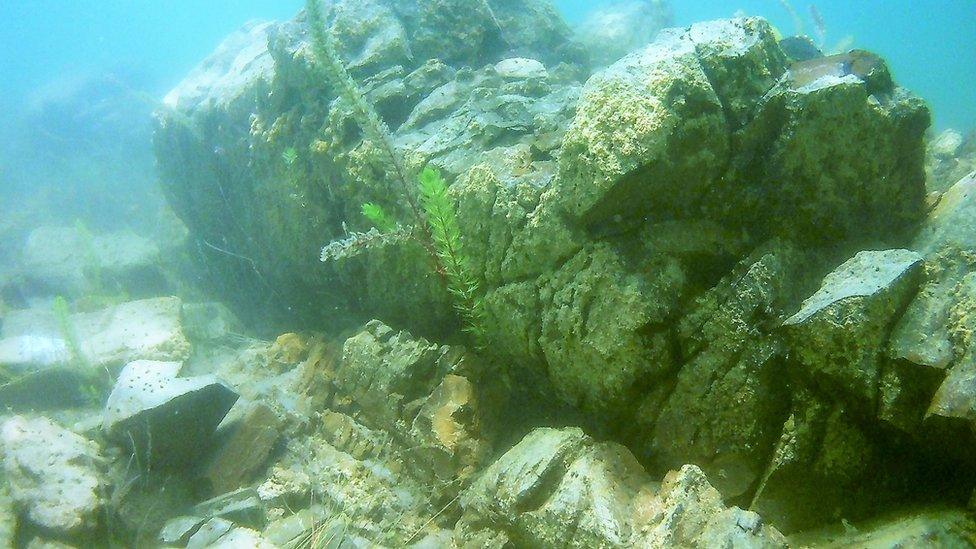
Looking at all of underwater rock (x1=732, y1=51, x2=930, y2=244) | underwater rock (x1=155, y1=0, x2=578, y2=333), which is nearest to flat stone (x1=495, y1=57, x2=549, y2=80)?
underwater rock (x1=155, y1=0, x2=578, y2=333)

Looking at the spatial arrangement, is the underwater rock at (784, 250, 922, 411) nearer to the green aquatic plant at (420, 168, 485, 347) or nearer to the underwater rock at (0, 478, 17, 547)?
the green aquatic plant at (420, 168, 485, 347)

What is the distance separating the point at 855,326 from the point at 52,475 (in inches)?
264

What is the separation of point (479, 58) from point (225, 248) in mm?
6168

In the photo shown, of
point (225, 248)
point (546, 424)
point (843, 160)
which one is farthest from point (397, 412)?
point (225, 248)

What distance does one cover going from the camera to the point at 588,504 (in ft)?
11.3

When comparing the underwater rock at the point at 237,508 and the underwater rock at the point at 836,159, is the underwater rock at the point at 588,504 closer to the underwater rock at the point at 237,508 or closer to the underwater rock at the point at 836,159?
the underwater rock at the point at 237,508

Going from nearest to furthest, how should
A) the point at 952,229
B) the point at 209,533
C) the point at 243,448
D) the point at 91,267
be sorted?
the point at 952,229
the point at 209,533
the point at 243,448
the point at 91,267

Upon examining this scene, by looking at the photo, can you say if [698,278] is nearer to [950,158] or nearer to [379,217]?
[379,217]

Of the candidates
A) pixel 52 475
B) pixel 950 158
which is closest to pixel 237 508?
pixel 52 475

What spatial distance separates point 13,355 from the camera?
769 centimetres

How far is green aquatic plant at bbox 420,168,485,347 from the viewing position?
4.62 meters

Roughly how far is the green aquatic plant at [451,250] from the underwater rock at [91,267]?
9924 millimetres

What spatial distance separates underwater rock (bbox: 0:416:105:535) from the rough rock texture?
1.57m

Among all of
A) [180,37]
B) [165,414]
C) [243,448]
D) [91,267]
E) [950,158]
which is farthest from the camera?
[180,37]
